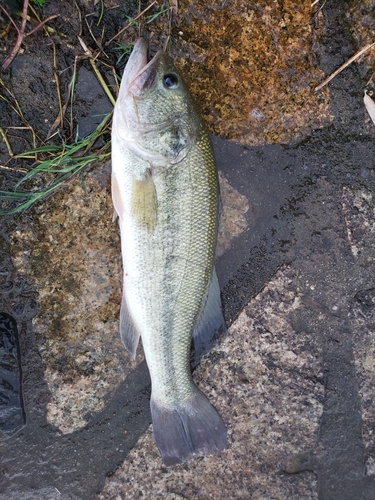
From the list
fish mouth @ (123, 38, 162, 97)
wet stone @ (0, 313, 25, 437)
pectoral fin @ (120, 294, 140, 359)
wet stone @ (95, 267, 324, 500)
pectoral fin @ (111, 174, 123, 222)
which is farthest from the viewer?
wet stone @ (95, 267, 324, 500)

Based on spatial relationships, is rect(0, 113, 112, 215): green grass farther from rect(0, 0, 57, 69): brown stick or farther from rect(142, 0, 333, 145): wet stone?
rect(142, 0, 333, 145): wet stone

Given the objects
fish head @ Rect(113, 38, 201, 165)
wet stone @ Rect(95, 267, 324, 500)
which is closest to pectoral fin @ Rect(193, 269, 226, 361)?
wet stone @ Rect(95, 267, 324, 500)

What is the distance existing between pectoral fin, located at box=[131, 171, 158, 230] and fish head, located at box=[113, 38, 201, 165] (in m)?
0.12

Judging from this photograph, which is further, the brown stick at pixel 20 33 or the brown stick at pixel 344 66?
the brown stick at pixel 344 66

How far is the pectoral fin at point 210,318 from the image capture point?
2.34 metres

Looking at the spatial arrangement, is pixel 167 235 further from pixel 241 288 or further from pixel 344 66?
pixel 344 66

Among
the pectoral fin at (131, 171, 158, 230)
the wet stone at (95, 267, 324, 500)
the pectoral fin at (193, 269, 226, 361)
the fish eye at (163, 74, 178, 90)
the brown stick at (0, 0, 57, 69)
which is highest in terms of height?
the brown stick at (0, 0, 57, 69)

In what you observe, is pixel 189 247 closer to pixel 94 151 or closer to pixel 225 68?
pixel 94 151

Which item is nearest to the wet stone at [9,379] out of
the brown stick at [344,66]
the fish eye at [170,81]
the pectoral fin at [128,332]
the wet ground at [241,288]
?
the wet ground at [241,288]

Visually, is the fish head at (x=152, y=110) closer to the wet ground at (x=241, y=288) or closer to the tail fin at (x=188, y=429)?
the wet ground at (x=241, y=288)

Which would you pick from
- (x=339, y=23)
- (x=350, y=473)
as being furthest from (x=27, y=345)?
(x=339, y=23)

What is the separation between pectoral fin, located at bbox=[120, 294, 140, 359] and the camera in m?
2.33

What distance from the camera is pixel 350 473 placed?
8.81ft

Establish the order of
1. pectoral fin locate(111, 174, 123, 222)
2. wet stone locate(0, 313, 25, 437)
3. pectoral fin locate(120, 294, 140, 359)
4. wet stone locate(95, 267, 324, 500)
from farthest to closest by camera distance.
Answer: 1. wet stone locate(95, 267, 324, 500)
2. wet stone locate(0, 313, 25, 437)
3. pectoral fin locate(120, 294, 140, 359)
4. pectoral fin locate(111, 174, 123, 222)
